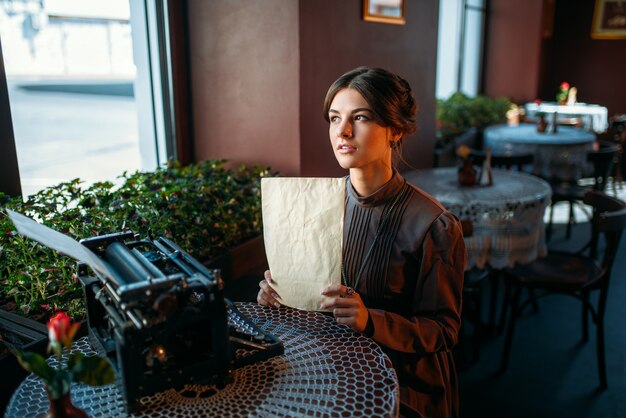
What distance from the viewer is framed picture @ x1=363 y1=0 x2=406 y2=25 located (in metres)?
3.03

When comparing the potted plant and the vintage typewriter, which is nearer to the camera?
the vintage typewriter

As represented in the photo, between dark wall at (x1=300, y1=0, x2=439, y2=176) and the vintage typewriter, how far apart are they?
5.29 ft

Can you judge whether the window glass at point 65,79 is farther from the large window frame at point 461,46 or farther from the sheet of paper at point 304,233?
the large window frame at point 461,46

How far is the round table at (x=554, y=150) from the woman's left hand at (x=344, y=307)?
389 cm

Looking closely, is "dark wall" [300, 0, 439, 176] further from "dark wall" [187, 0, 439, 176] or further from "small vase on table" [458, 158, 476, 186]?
"small vase on table" [458, 158, 476, 186]

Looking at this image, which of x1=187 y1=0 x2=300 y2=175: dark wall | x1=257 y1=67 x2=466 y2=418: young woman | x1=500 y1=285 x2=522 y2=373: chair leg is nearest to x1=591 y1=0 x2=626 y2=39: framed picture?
x1=500 y1=285 x2=522 y2=373: chair leg

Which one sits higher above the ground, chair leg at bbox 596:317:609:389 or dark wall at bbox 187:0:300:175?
dark wall at bbox 187:0:300:175

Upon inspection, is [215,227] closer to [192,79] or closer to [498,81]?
[192,79]

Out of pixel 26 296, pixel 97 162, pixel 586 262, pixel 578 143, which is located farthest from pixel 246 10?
pixel 578 143

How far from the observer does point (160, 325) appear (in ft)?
3.33

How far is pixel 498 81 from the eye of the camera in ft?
24.3

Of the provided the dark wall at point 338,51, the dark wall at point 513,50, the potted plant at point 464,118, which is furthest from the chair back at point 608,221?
the dark wall at point 513,50

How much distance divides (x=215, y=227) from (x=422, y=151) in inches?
88.1

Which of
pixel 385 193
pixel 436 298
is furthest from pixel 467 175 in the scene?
pixel 436 298
